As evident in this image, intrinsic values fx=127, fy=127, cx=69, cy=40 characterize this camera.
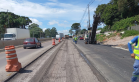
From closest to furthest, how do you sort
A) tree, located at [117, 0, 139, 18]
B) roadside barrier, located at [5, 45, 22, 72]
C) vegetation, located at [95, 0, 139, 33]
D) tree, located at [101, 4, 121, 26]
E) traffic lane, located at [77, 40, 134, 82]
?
traffic lane, located at [77, 40, 134, 82] < roadside barrier, located at [5, 45, 22, 72] < vegetation, located at [95, 0, 139, 33] < tree, located at [117, 0, 139, 18] < tree, located at [101, 4, 121, 26]

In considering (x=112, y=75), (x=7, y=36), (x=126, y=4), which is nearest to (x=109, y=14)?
(x=126, y=4)

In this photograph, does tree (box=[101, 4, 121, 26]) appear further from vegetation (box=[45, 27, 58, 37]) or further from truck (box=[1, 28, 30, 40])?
vegetation (box=[45, 27, 58, 37])

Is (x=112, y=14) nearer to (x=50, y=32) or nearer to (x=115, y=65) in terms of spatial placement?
(x=115, y=65)

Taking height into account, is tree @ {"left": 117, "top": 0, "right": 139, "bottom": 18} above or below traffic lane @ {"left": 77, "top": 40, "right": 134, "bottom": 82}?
above

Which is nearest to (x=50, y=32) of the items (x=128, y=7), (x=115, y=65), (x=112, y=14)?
(x=112, y=14)

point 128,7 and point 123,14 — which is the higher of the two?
point 128,7

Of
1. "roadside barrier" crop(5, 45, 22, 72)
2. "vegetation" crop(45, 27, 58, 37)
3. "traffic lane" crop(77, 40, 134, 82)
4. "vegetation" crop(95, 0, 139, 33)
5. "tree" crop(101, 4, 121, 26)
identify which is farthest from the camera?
"vegetation" crop(45, 27, 58, 37)

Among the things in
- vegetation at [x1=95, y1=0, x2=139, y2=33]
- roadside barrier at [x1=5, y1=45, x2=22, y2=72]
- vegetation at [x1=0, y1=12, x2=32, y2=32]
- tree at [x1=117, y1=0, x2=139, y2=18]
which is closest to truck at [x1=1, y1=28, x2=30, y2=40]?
vegetation at [x1=0, y1=12, x2=32, y2=32]

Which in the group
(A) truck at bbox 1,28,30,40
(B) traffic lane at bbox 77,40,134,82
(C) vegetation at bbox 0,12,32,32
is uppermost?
(C) vegetation at bbox 0,12,32,32

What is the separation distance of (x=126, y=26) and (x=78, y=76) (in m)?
A: 26.1

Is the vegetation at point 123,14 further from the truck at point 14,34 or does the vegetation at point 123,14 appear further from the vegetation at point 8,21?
the vegetation at point 8,21

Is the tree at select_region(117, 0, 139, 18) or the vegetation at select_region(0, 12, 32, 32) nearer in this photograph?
the tree at select_region(117, 0, 139, 18)

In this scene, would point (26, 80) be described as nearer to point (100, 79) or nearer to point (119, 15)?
point (100, 79)

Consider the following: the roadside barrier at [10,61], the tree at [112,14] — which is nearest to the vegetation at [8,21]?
the tree at [112,14]
